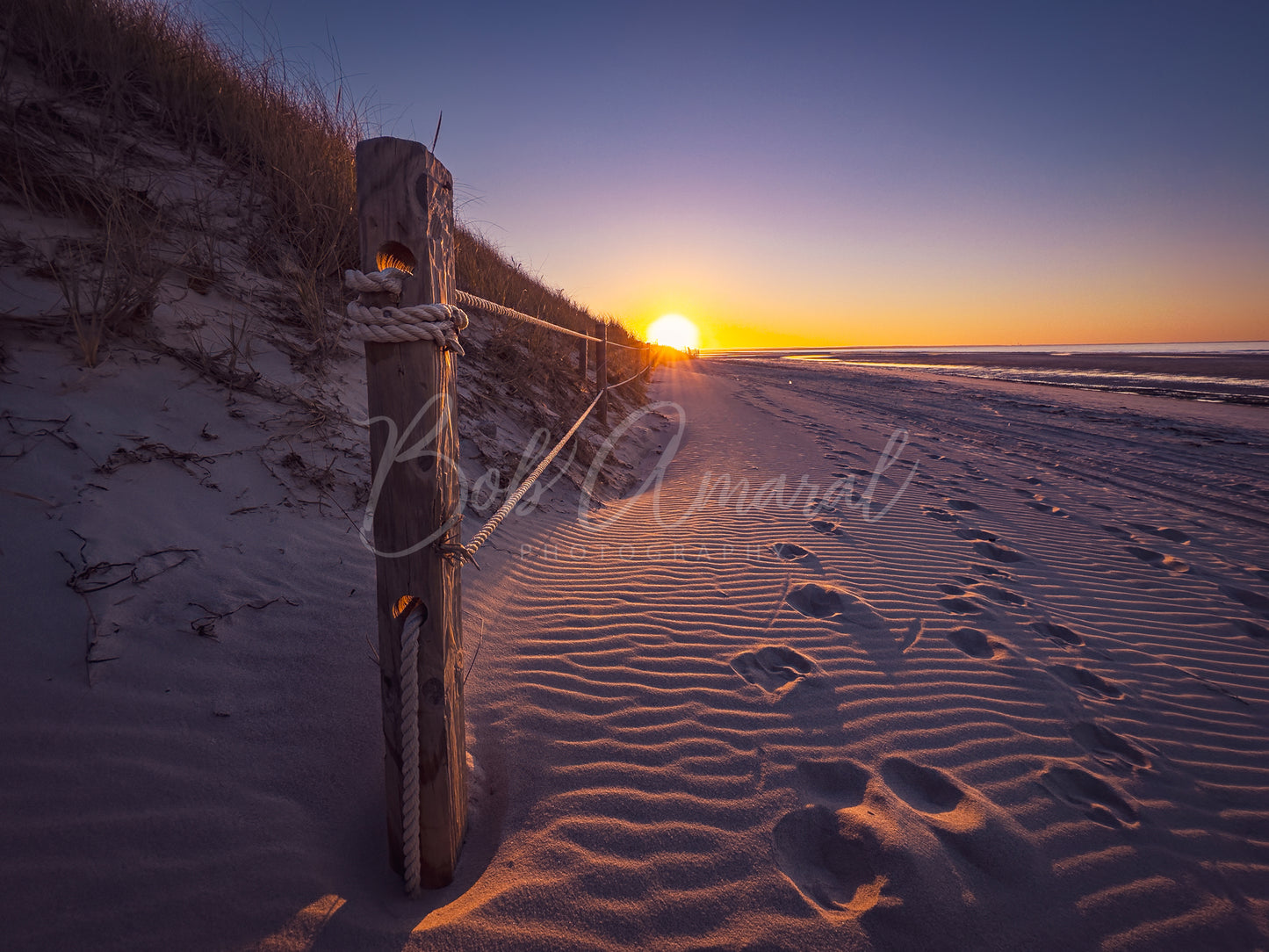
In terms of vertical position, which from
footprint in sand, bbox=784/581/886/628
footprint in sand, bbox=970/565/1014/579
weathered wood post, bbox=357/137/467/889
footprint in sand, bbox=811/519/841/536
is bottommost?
footprint in sand, bbox=784/581/886/628

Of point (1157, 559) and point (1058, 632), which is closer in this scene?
point (1058, 632)

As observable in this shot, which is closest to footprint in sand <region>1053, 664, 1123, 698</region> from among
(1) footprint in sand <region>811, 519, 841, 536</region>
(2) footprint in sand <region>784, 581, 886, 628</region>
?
(2) footprint in sand <region>784, 581, 886, 628</region>

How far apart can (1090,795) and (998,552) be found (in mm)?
2405

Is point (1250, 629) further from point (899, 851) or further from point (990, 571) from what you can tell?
point (899, 851)

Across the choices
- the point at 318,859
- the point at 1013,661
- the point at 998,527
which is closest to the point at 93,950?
the point at 318,859

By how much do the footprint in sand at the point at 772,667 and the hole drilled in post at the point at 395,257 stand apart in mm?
2178

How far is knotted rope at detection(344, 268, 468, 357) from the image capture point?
1236 mm

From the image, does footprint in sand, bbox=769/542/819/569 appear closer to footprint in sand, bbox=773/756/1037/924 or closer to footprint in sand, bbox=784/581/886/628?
footprint in sand, bbox=784/581/886/628

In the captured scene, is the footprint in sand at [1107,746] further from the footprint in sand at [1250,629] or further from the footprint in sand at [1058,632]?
the footprint in sand at [1250,629]

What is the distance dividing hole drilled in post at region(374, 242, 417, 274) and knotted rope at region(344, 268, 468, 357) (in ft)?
0.15

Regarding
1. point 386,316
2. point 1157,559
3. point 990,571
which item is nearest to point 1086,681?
point 990,571

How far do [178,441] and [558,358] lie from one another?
5563mm

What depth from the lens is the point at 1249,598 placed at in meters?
3.35

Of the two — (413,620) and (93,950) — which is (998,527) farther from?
(93,950)
